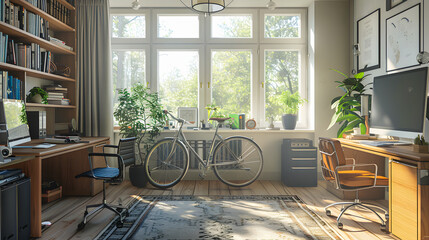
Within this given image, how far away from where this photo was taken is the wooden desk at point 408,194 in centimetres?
202

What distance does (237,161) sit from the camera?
3984mm

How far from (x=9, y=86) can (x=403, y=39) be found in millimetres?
4083

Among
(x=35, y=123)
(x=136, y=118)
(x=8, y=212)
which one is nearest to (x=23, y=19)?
(x=35, y=123)

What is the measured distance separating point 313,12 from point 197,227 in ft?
11.7

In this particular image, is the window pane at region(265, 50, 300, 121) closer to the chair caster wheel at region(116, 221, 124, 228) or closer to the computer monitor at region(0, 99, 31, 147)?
the chair caster wheel at region(116, 221, 124, 228)

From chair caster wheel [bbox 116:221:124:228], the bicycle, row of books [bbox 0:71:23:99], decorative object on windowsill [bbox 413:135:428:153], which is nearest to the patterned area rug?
chair caster wheel [bbox 116:221:124:228]

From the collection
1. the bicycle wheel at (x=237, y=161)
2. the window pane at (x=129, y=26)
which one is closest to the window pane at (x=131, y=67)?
the window pane at (x=129, y=26)

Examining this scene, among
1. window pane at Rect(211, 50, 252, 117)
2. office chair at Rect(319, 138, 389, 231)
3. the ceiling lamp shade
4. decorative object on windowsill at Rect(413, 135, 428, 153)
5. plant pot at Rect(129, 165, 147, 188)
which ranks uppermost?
the ceiling lamp shade

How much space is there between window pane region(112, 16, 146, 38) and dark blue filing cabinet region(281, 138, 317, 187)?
2869mm

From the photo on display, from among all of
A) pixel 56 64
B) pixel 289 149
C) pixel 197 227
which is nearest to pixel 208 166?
pixel 289 149

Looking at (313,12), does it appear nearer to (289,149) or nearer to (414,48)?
(414,48)

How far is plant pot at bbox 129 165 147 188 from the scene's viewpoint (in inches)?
156

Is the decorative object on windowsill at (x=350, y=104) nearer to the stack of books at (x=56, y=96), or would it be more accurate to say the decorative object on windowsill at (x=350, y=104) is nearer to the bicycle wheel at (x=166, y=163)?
the bicycle wheel at (x=166, y=163)

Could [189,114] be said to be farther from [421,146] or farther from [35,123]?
[421,146]
